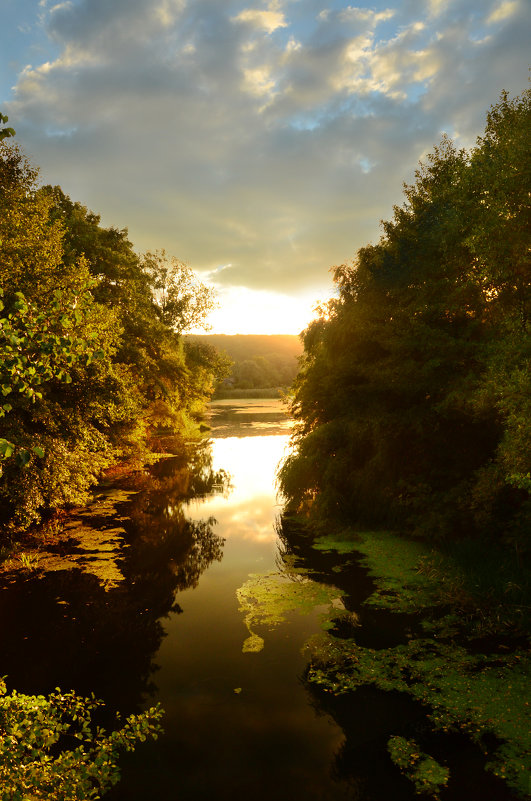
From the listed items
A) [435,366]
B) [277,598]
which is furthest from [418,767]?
[435,366]

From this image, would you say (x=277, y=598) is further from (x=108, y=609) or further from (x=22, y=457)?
(x=22, y=457)

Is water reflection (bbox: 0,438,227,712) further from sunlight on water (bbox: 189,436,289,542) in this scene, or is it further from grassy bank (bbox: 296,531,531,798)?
grassy bank (bbox: 296,531,531,798)

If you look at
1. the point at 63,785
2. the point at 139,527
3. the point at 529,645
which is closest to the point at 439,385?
the point at 529,645

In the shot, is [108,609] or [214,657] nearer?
[214,657]

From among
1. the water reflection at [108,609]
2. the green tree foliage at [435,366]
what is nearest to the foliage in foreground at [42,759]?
the water reflection at [108,609]

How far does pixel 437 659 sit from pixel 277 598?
482cm

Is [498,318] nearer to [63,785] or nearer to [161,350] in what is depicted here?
[63,785]

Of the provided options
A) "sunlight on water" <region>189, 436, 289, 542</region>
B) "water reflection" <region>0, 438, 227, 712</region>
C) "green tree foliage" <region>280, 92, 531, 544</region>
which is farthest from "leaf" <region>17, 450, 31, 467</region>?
"sunlight on water" <region>189, 436, 289, 542</region>

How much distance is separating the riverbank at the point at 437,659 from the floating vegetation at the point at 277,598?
586 mm

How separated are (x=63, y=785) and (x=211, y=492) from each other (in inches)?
888

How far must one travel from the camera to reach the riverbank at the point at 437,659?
23.6 ft

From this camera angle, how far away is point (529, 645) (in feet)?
33.2

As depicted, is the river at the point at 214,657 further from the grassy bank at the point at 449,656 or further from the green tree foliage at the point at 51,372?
the green tree foliage at the point at 51,372

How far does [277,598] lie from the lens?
13328 millimetres
